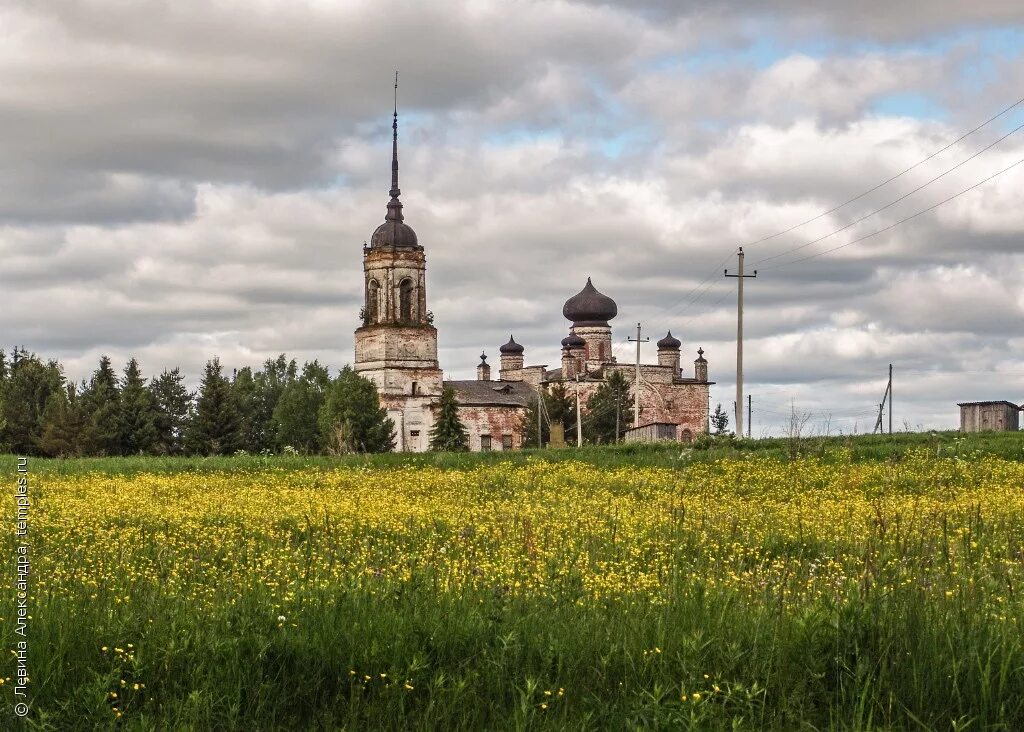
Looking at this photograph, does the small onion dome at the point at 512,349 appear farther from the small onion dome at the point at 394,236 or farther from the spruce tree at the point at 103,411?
the spruce tree at the point at 103,411

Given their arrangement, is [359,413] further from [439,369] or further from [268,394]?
[268,394]

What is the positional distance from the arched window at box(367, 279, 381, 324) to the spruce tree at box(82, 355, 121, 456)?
2011 cm

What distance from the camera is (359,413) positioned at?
8275 centimetres

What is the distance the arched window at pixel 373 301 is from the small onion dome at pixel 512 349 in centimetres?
1980

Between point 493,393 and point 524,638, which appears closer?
point 524,638

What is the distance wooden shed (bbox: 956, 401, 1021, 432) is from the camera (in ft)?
115

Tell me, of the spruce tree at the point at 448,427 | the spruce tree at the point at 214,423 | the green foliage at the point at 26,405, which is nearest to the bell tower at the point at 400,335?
the spruce tree at the point at 448,427

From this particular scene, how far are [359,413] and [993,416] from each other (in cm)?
5351

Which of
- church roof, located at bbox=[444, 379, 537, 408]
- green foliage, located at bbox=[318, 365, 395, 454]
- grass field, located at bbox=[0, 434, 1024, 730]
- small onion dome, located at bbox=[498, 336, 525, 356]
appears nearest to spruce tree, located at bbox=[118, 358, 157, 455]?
green foliage, located at bbox=[318, 365, 395, 454]

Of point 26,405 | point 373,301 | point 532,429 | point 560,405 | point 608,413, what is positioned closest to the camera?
point 26,405

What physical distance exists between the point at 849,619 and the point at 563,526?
549cm

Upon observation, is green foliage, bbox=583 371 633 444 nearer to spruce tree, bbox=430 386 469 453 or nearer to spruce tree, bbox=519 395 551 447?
spruce tree, bbox=519 395 551 447

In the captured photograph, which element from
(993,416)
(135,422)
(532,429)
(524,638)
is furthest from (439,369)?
(524,638)

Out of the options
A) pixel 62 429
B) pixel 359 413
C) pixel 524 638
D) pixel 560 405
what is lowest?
pixel 524 638
